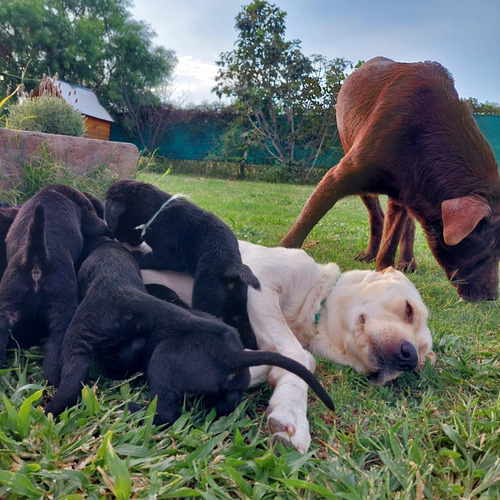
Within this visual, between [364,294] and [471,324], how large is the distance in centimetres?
134

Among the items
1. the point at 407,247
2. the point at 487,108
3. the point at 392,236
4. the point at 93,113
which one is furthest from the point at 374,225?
the point at 93,113

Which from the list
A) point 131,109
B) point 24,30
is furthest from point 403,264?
point 24,30

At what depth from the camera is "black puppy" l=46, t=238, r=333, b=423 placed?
5.99ft

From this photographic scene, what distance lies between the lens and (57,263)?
2.29 m

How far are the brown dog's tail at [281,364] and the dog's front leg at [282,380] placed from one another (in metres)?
0.17

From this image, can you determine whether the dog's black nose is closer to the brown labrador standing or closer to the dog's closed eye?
the dog's closed eye

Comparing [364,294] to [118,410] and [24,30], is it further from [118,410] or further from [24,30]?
[24,30]

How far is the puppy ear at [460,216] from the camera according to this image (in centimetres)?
Answer: 346

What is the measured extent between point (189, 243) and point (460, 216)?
80.1 inches

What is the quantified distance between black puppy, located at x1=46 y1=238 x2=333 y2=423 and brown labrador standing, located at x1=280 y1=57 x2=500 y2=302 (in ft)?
7.55

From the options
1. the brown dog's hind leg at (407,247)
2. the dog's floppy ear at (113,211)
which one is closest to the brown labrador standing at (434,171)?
the brown dog's hind leg at (407,247)

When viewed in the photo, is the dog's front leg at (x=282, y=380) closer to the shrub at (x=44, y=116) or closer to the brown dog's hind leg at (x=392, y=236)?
the brown dog's hind leg at (x=392, y=236)

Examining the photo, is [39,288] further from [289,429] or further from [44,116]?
[44,116]

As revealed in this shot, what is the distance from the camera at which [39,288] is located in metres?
2.20
